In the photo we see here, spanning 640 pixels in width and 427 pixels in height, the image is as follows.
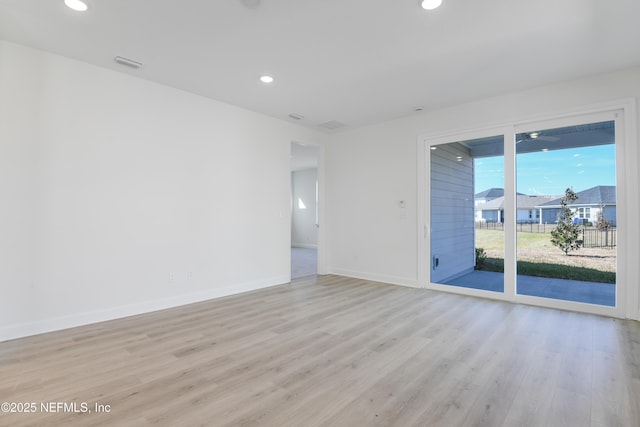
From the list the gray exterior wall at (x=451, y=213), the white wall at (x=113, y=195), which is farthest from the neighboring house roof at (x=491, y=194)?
the white wall at (x=113, y=195)

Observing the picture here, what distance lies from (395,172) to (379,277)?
1.94 meters

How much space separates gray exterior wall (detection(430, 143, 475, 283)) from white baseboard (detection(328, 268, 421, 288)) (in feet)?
1.17

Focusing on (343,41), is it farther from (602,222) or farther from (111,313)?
(111,313)

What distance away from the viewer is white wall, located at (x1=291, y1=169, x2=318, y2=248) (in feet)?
37.9

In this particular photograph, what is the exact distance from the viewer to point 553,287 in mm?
4152

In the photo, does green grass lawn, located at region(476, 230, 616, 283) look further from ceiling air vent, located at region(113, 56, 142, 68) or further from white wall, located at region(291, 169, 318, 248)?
white wall, located at region(291, 169, 318, 248)

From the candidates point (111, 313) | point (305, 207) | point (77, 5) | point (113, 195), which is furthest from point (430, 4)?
point (305, 207)

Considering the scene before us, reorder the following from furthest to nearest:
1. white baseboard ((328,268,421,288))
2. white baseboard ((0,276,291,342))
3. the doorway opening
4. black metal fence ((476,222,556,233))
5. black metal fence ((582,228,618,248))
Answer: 1. the doorway opening
2. white baseboard ((328,268,421,288))
3. black metal fence ((476,222,556,233))
4. black metal fence ((582,228,618,248))
5. white baseboard ((0,276,291,342))

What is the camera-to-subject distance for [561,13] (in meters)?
2.62

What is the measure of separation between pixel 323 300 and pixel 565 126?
398cm

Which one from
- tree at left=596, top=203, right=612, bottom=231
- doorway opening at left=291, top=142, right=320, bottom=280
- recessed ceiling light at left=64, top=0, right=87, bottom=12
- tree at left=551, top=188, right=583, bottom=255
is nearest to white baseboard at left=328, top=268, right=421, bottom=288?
tree at left=551, top=188, right=583, bottom=255

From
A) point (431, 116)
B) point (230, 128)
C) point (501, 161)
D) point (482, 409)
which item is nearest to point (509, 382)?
point (482, 409)

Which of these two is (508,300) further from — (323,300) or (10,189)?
(10,189)

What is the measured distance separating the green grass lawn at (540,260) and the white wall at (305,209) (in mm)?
7347
